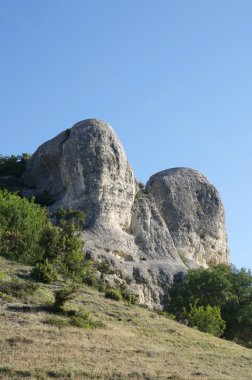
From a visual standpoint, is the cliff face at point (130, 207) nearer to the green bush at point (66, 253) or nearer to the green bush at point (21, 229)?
the green bush at point (66, 253)

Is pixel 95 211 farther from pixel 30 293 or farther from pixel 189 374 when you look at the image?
pixel 189 374

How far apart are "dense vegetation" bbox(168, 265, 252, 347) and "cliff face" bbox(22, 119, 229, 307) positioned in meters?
1.88

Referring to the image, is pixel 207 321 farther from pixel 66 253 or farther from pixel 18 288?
pixel 18 288

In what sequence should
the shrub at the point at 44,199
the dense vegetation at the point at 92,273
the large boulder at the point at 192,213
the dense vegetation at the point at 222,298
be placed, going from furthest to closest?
the large boulder at the point at 192,213
the shrub at the point at 44,199
the dense vegetation at the point at 222,298
the dense vegetation at the point at 92,273

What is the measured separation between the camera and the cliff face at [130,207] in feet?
163

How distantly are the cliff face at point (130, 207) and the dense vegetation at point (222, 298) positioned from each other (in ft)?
6.18

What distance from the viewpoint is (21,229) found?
45.2 metres

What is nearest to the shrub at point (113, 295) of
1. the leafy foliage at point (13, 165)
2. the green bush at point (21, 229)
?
the green bush at point (21, 229)

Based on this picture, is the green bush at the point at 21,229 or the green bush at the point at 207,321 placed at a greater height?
the green bush at the point at 21,229

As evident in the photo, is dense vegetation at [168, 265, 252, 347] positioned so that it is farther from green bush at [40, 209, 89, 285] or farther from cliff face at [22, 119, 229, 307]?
green bush at [40, 209, 89, 285]

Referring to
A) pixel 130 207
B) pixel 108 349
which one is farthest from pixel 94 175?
pixel 108 349

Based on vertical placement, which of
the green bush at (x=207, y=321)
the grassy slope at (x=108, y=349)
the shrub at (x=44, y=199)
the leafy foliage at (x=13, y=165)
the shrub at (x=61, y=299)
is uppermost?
the leafy foliage at (x=13, y=165)

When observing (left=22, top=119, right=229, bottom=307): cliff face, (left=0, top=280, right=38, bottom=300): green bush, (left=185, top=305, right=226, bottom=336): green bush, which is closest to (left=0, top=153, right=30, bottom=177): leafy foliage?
(left=22, top=119, right=229, bottom=307): cliff face

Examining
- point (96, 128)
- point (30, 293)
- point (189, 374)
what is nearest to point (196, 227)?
point (96, 128)
